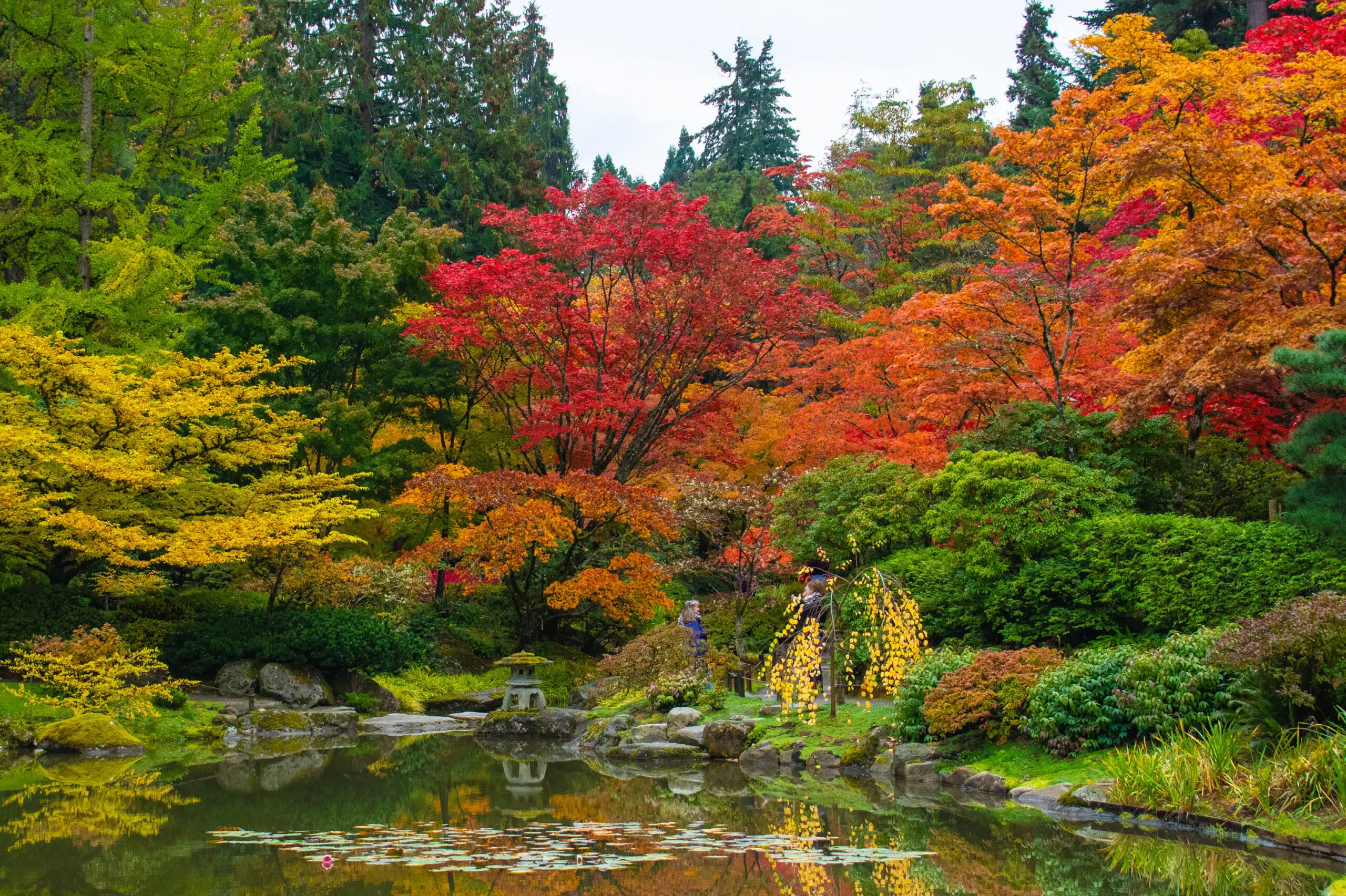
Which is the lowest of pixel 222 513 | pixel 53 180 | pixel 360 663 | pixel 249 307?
pixel 360 663

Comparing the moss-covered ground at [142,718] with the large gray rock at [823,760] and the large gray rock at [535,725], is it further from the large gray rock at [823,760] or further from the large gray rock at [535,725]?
the large gray rock at [823,760]

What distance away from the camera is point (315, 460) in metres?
18.9

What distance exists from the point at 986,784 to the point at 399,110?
2946 centimetres

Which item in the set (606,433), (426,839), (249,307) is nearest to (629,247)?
(606,433)

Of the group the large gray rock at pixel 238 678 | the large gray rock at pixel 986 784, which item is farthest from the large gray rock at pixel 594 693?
the large gray rock at pixel 986 784

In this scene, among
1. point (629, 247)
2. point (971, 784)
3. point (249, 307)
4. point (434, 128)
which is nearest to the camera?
point (971, 784)

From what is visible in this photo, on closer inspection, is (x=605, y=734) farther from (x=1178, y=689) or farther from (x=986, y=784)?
(x=1178, y=689)

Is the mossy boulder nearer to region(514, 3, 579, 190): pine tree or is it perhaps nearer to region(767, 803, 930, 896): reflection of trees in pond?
region(767, 803, 930, 896): reflection of trees in pond

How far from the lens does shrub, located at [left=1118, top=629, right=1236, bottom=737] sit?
7.90 metres

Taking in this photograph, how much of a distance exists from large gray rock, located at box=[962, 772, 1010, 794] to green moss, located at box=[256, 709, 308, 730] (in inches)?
355

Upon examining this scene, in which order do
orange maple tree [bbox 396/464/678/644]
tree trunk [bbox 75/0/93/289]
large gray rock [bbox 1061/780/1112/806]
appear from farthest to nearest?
1. tree trunk [bbox 75/0/93/289]
2. orange maple tree [bbox 396/464/678/644]
3. large gray rock [bbox 1061/780/1112/806]

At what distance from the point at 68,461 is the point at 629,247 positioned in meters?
8.88

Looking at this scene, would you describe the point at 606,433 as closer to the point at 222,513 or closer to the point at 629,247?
the point at 629,247

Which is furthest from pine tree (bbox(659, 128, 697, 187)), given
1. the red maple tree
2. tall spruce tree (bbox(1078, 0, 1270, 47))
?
the red maple tree
